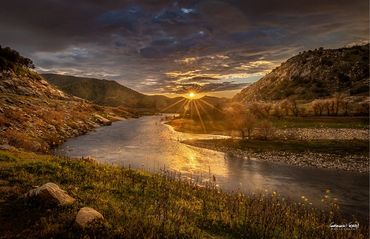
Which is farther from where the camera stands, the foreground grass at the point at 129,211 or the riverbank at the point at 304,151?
→ the riverbank at the point at 304,151

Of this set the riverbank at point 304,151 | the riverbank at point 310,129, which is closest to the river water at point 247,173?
the riverbank at point 304,151

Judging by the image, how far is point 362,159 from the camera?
5228cm

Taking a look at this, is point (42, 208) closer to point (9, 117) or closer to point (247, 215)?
point (247, 215)

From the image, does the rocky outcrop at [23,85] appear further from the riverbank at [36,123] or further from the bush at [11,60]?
the riverbank at [36,123]

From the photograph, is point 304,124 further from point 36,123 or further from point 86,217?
point 86,217

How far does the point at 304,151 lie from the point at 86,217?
53.5 meters

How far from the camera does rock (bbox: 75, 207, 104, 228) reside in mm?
11387

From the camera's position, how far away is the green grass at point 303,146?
57.7 metres

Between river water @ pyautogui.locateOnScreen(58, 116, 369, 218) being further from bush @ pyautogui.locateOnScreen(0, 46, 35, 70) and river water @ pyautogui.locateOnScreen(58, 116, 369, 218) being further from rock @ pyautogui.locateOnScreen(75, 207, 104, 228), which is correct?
bush @ pyautogui.locateOnScreen(0, 46, 35, 70)

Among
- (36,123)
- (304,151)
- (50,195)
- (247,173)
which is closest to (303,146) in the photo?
(304,151)

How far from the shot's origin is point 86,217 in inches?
460

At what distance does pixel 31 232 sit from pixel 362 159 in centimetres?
5406

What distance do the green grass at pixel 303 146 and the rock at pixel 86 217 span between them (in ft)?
166

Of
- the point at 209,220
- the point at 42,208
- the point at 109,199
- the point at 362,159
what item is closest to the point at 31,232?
the point at 42,208
